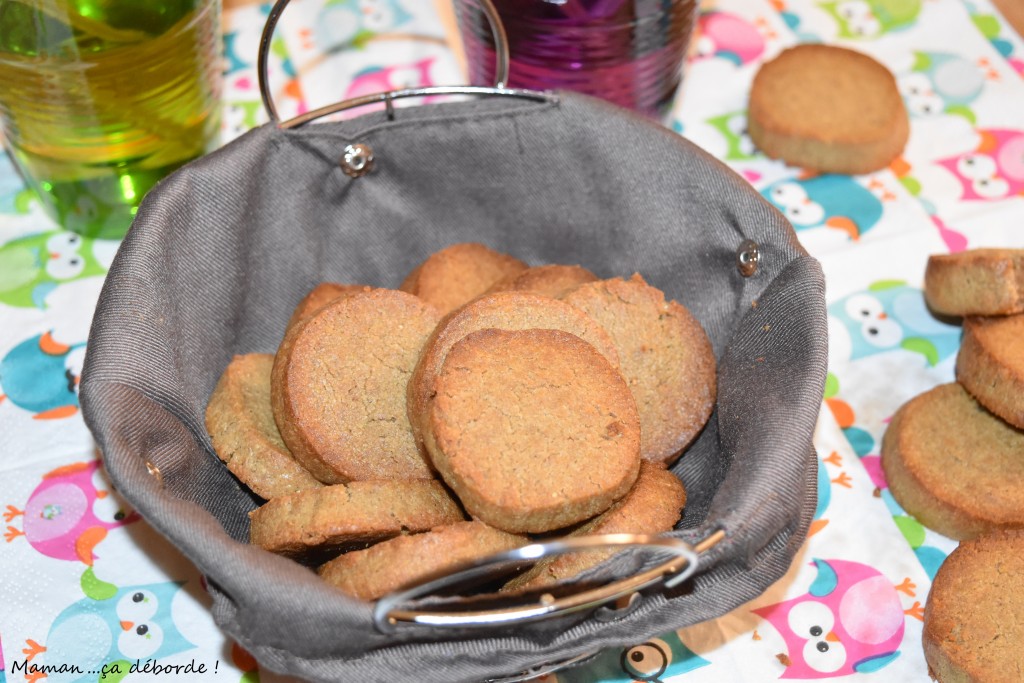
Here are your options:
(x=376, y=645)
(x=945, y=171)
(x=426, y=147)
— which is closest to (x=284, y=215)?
(x=426, y=147)

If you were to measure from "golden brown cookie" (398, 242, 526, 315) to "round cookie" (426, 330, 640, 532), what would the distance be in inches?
7.5

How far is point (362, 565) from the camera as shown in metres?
0.82

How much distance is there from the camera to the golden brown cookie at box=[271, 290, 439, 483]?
0.93 m

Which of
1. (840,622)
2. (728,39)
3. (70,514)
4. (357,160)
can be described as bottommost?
(840,622)

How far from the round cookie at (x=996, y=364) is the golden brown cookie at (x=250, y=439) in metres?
0.71

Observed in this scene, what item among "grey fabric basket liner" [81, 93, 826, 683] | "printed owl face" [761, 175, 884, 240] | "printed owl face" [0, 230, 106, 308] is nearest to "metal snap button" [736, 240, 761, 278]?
"grey fabric basket liner" [81, 93, 826, 683]

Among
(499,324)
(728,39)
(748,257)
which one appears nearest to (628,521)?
(499,324)

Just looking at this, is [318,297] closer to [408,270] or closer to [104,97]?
[408,270]

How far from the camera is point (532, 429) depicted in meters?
0.87

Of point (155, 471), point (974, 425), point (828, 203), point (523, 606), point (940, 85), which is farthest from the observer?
point (940, 85)

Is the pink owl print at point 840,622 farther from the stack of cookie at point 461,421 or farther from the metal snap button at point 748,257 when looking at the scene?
the metal snap button at point 748,257

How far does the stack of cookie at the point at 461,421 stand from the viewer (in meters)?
0.83

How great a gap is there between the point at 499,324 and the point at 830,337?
52 cm

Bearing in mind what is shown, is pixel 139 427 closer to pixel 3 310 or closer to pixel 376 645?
pixel 376 645
